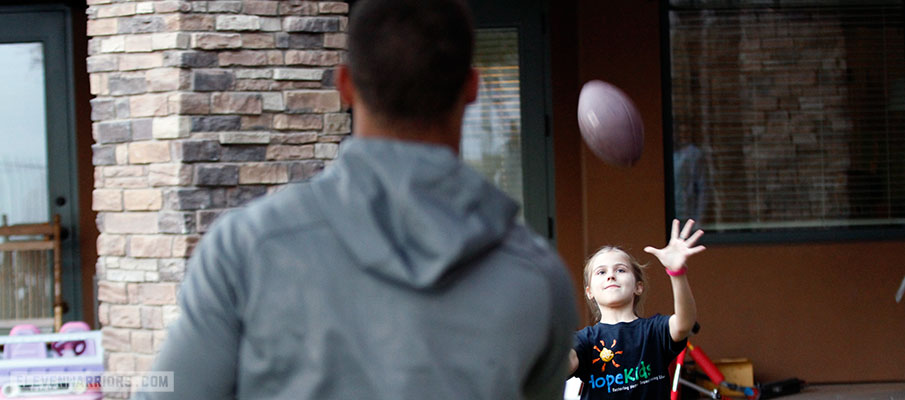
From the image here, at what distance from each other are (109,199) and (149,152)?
31cm

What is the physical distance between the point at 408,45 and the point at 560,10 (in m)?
5.41

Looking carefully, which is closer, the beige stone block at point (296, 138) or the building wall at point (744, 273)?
the beige stone block at point (296, 138)

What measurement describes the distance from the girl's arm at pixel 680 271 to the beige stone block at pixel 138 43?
2.33 m

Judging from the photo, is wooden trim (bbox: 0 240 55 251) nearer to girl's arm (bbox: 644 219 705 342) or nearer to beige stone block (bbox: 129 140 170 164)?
beige stone block (bbox: 129 140 170 164)

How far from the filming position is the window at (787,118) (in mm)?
6406

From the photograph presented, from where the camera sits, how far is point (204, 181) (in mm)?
4027

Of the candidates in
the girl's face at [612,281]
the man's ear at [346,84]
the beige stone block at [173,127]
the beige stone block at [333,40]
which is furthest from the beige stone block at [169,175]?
the man's ear at [346,84]

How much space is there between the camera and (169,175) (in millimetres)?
4027

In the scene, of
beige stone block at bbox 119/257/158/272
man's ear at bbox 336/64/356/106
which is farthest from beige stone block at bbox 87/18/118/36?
man's ear at bbox 336/64/356/106

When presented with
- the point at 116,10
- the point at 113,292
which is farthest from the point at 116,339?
the point at 116,10

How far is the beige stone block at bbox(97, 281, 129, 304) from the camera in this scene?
13.7 ft

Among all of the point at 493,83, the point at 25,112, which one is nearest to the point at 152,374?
the point at 493,83

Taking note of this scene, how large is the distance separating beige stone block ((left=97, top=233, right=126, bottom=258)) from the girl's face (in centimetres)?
205

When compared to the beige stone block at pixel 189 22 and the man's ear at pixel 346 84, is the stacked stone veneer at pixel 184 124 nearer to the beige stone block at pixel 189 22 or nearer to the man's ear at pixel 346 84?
the beige stone block at pixel 189 22
